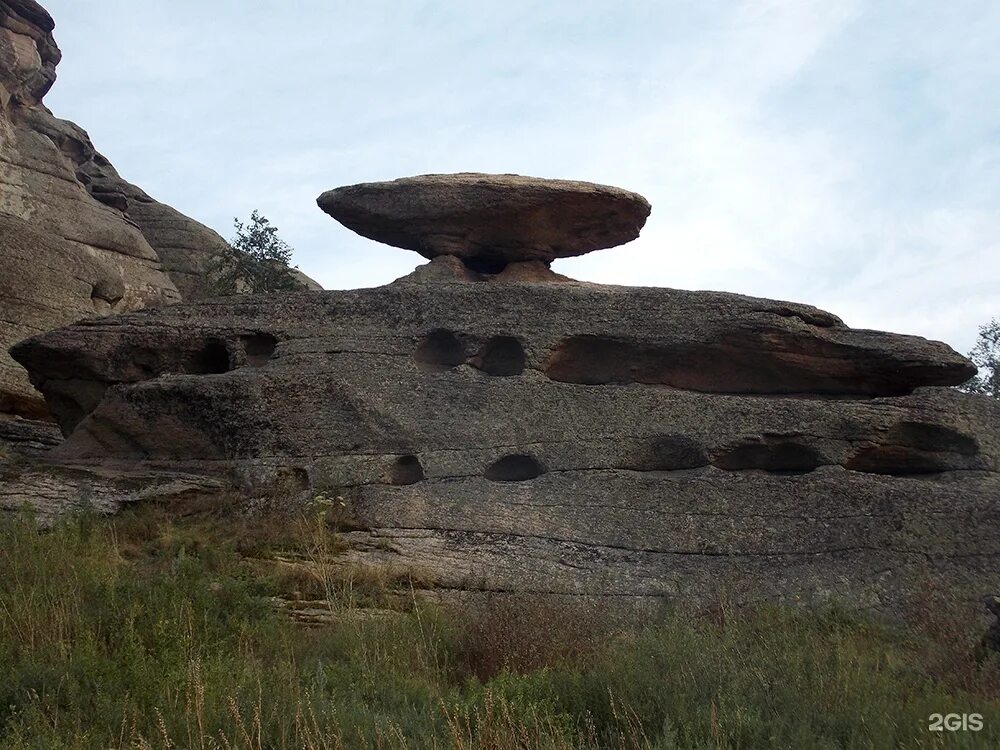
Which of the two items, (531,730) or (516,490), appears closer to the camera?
(531,730)

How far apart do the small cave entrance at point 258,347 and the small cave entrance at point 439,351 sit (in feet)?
6.54

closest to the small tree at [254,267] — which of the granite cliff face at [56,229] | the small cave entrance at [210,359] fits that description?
A: the granite cliff face at [56,229]

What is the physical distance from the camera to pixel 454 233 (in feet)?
52.1

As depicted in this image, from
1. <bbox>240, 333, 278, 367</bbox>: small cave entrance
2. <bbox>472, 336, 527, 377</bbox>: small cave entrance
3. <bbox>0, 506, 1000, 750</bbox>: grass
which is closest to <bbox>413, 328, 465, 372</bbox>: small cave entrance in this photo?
<bbox>472, 336, 527, 377</bbox>: small cave entrance

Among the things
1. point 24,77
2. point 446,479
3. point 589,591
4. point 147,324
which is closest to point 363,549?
point 446,479

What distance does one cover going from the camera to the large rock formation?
1188 cm

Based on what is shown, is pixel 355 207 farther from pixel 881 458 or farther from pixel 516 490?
pixel 881 458

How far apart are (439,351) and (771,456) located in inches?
179

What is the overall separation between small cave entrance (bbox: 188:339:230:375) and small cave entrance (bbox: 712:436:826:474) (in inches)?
263

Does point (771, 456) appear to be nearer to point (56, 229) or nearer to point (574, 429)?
point (574, 429)

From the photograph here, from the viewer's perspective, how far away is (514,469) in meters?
13.1

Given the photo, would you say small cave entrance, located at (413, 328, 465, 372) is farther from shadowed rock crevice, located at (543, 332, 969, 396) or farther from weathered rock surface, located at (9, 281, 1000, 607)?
shadowed rock crevice, located at (543, 332, 969, 396)

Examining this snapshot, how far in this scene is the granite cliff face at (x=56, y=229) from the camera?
766 inches

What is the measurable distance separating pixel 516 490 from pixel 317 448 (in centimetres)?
252
